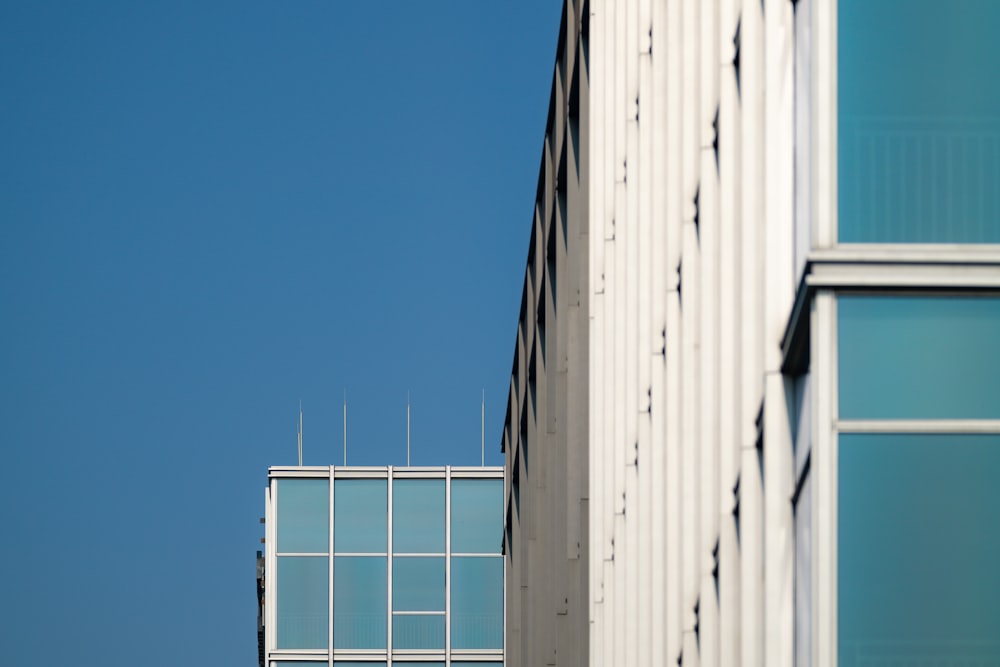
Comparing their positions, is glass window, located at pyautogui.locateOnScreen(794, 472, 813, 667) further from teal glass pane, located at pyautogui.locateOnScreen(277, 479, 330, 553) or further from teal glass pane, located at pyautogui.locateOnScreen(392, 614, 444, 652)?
teal glass pane, located at pyautogui.locateOnScreen(392, 614, 444, 652)

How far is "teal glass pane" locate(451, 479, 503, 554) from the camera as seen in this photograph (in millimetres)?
60500

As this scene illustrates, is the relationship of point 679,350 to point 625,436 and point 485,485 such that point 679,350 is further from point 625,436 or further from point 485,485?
point 485,485

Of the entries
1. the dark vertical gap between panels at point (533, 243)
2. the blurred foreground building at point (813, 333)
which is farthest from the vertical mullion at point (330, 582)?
the blurred foreground building at point (813, 333)

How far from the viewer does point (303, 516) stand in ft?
196

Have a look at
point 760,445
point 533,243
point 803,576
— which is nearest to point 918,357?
point 803,576

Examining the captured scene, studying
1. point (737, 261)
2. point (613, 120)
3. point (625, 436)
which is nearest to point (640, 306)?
point (625, 436)

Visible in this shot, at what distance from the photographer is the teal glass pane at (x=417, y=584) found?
197 feet

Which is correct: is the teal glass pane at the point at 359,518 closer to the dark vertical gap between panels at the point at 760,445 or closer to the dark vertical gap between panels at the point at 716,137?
the dark vertical gap between panels at the point at 716,137

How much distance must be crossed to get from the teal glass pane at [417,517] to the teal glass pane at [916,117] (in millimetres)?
49733

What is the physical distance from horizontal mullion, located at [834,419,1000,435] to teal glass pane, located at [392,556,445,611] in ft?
163

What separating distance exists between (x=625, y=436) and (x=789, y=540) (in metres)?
12.8

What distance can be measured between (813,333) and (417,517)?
163 ft

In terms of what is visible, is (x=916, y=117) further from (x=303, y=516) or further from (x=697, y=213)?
(x=303, y=516)

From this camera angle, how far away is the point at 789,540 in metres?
12.8
